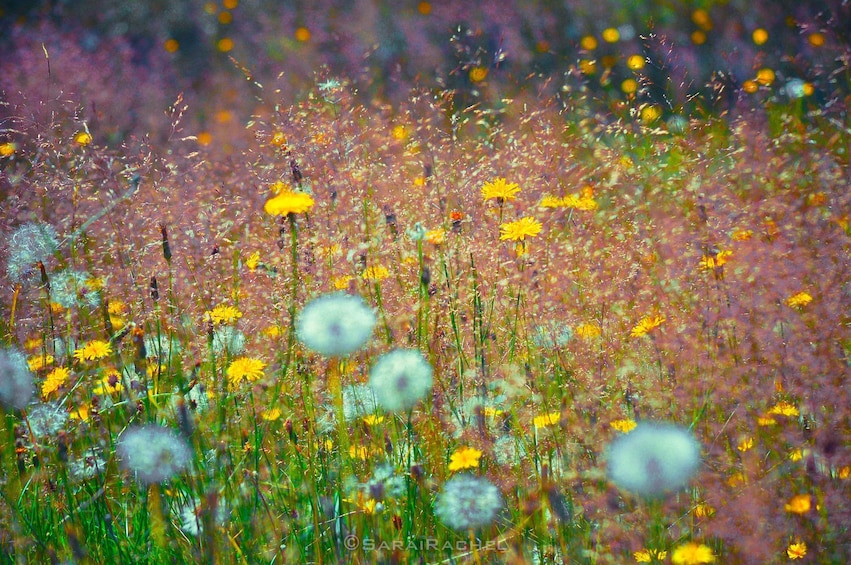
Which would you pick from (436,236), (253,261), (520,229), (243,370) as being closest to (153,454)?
(243,370)

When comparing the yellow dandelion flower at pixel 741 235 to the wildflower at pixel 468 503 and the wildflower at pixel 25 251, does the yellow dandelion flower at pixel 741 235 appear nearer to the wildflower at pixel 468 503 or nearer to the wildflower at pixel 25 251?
the wildflower at pixel 468 503

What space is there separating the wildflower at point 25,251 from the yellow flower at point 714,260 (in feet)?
4.53

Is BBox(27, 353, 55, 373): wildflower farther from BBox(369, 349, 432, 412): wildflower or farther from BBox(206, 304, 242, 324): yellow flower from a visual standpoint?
BBox(369, 349, 432, 412): wildflower

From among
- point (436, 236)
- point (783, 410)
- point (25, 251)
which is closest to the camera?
point (783, 410)

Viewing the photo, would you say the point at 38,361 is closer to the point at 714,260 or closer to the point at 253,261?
the point at 253,261

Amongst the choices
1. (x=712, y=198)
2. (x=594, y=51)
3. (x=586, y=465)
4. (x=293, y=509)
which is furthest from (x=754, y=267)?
(x=594, y=51)

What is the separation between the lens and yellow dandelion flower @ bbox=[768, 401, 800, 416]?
1246 millimetres

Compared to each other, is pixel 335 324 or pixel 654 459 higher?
pixel 335 324

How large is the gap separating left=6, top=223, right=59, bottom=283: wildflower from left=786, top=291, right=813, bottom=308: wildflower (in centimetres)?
153

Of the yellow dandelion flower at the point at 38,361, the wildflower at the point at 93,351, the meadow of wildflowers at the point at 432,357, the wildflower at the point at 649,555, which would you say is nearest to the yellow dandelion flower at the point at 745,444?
the meadow of wildflowers at the point at 432,357

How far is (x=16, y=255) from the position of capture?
71.0 inches

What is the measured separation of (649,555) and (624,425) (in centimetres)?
24

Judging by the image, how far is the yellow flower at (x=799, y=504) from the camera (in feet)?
3.56

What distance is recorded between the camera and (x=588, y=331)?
4.77ft
